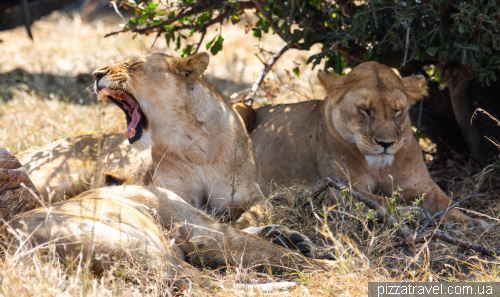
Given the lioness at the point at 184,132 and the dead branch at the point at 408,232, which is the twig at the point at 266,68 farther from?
the dead branch at the point at 408,232

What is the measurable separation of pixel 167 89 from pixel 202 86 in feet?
0.89

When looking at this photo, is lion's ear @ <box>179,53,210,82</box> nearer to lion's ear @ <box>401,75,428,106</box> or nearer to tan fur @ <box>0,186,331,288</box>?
tan fur @ <box>0,186,331,288</box>

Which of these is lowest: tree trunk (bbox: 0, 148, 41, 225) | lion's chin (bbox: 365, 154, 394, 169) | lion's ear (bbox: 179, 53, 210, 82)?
lion's chin (bbox: 365, 154, 394, 169)

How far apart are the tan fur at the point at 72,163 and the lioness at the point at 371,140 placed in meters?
1.25

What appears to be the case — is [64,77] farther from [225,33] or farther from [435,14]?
[435,14]

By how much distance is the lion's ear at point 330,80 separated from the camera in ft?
12.9

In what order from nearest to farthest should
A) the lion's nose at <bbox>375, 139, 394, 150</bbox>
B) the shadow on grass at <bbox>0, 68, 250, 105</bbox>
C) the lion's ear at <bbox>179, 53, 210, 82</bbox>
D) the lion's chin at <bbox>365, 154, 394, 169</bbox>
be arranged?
the lion's ear at <bbox>179, 53, 210, 82</bbox> < the lion's nose at <bbox>375, 139, 394, 150</bbox> < the lion's chin at <bbox>365, 154, 394, 169</bbox> < the shadow on grass at <bbox>0, 68, 250, 105</bbox>

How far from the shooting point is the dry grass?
2158 millimetres

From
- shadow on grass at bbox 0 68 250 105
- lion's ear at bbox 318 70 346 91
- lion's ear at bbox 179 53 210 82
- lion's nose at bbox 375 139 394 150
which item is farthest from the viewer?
shadow on grass at bbox 0 68 250 105

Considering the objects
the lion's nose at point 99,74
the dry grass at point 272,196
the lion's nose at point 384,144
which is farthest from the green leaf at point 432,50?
the lion's nose at point 99,74

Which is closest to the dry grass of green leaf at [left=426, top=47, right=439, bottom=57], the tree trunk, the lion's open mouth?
the lion's open mouth

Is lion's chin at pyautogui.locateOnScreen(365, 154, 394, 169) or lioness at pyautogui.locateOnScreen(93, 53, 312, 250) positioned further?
lion's chin at pyautogui.locateOnScreen(365, 154, 394, 169)

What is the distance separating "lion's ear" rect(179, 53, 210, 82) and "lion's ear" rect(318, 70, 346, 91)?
95 centimetres

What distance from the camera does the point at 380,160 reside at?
377 centimetres
